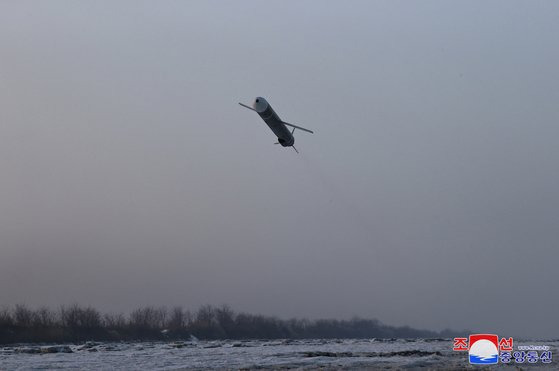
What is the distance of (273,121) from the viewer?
5847cm

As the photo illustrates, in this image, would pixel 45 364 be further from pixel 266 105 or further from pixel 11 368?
pixel 266 105

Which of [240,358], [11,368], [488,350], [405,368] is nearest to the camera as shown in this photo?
[488,350]

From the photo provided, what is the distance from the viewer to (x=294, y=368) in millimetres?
41156

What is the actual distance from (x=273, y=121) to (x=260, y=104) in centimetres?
253

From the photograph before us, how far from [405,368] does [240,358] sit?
1454cm

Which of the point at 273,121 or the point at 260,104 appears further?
the point at 273,121

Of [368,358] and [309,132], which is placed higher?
[309,132]

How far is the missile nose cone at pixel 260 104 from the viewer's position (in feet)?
184

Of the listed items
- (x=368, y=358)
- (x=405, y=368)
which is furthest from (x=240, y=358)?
(x=405, y=368)

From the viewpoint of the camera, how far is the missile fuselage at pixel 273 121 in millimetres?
56375

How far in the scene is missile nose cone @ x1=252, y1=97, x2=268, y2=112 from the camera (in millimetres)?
56219

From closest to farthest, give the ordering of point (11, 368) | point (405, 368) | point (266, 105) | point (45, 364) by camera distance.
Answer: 1. point (405, 368)
2. point (11, 368)
3. point (45, 364)
4. point (266, 105)

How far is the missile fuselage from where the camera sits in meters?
56.4

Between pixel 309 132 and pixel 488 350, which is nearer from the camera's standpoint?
pixel 488 350
